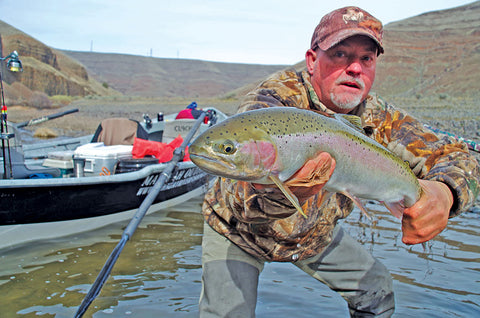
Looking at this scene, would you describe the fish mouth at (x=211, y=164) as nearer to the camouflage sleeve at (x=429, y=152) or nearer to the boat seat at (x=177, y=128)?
the camouflage sleeve at (x=429, y=152)

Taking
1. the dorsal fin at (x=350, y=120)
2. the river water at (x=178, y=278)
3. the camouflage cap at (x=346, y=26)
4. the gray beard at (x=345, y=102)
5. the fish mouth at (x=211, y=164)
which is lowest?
the river water at (x=178, y=278)

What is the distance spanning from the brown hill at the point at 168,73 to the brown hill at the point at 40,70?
43920 mm

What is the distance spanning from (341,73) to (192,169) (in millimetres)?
6169

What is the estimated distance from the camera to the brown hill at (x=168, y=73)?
131875 millimetres

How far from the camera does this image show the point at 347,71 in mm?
3045

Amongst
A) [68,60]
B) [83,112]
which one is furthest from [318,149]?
[68,60]

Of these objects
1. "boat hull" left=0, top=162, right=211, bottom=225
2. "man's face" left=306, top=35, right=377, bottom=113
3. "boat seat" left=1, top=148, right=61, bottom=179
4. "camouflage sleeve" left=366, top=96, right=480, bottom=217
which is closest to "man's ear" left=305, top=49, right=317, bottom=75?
"man's face" left=306, top=35, right=377, bottom=113

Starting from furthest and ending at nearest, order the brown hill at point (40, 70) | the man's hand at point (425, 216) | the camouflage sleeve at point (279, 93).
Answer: the brown hill at point (40, 70) < the camouflage sleeve at point (279, 93) < the man's hand at point (425, 216)

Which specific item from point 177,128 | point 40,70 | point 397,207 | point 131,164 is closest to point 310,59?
point 397,207

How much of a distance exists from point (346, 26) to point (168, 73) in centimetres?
15712

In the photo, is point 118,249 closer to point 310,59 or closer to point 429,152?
point 310,59

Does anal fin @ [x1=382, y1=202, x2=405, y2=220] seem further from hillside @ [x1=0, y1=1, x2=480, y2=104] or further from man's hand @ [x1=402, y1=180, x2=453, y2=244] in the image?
hillside @ [x1=0, y1=1, x2=480, y2=104]

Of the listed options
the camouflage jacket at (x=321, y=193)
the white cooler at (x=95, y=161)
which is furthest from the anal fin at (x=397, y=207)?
the white cooler at (x=95, y=161)

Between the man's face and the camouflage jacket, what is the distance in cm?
14
